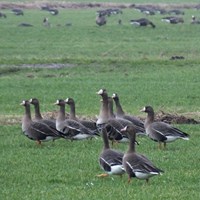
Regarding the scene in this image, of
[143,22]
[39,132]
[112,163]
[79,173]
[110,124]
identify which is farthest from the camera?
[143,22]

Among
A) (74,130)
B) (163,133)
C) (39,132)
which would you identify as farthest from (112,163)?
(74,130)

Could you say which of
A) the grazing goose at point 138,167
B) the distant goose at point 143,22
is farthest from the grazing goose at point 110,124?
the distant goose at point 143,22

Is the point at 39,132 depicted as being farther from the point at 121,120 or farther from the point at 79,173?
the point at 79,173

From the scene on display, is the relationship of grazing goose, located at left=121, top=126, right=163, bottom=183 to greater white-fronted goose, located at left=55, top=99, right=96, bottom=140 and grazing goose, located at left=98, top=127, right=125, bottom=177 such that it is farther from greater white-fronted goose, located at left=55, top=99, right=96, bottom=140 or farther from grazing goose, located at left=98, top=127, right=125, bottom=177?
greater white-fronted goose, located at left=55, top=99, right=96, bottom=140

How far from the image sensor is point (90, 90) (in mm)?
29734

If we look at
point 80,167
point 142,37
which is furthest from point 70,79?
point 142,37

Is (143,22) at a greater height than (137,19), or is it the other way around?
(143,22)

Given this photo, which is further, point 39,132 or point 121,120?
point 121,120

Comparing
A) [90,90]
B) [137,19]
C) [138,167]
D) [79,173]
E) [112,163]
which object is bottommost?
[137,19]

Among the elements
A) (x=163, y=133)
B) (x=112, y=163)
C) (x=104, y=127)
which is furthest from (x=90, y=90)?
(x=112, y=163)

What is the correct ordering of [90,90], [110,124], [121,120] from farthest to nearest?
1. [90,90]
2. [121,120]
3. [110,124]

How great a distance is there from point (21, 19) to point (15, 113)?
47.0 metres

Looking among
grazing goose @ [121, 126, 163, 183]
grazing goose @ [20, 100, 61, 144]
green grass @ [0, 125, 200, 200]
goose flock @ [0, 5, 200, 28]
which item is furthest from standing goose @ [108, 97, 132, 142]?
goose flock @ [0, 5, 200, 28]

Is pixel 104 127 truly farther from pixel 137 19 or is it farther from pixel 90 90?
pixel 137 19
